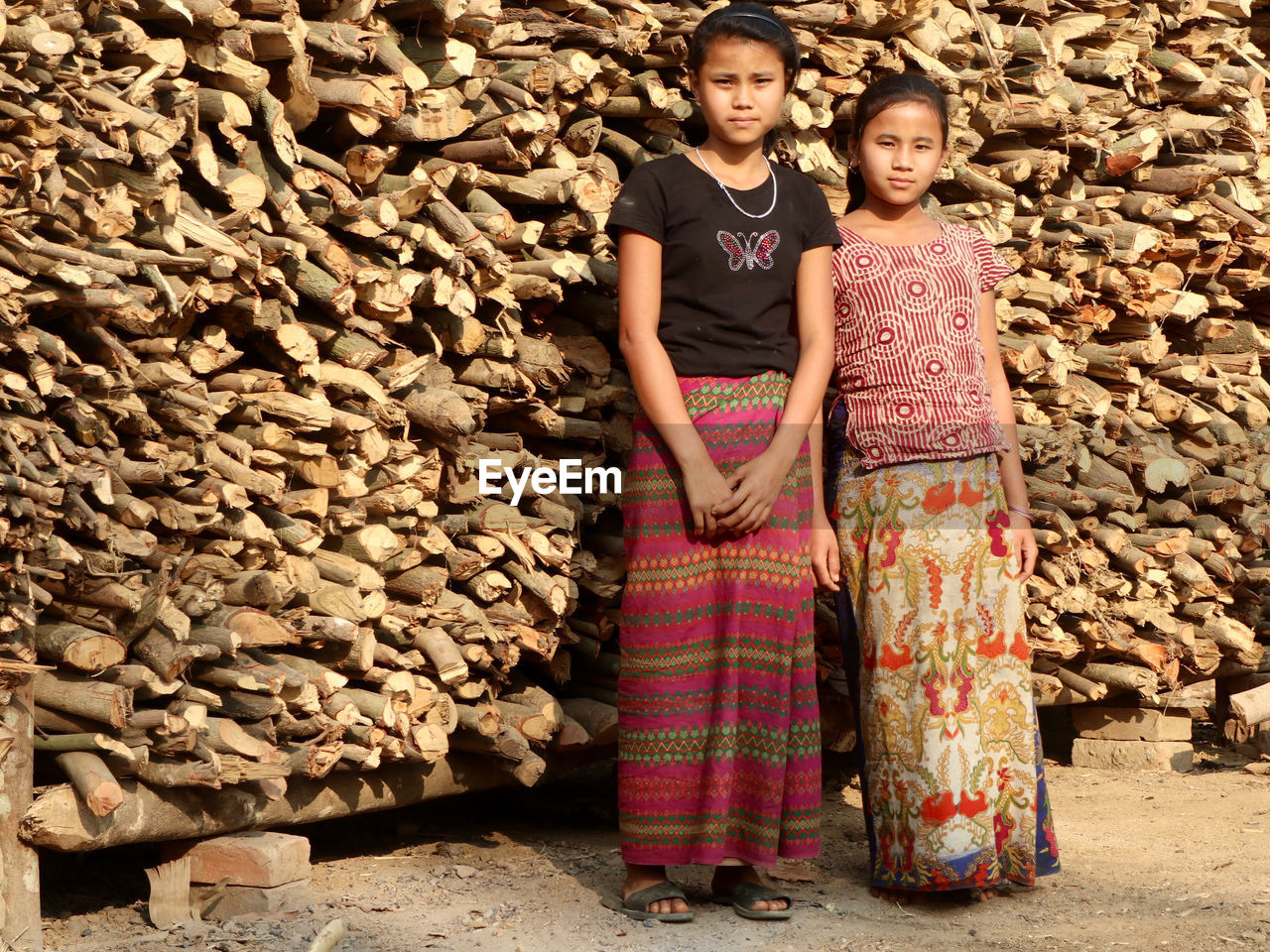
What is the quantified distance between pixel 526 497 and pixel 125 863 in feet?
4.85

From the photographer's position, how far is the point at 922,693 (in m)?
3.57

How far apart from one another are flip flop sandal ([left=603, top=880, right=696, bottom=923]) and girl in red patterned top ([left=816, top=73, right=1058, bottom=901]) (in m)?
0.56

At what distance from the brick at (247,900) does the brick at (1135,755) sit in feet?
11.2

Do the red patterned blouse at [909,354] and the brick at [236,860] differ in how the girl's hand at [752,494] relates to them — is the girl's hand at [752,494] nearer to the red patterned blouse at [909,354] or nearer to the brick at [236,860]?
the red patterned blouse at [909,354]

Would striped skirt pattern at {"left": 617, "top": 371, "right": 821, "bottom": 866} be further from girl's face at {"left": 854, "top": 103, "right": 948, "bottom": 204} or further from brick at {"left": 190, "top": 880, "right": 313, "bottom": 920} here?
brick at {"left": 190, "top": 880, "right": 313, "bottom": 920}

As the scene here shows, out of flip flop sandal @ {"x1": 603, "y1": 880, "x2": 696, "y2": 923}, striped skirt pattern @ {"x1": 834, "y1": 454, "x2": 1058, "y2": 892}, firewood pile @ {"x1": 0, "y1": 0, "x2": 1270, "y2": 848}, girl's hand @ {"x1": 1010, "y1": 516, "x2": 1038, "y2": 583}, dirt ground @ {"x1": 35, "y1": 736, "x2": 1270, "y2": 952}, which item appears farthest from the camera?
girl's hand @ {"x1": 1010, "y1": 516, "x2": 1038, "y2": 583}

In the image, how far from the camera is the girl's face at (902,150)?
363 cm

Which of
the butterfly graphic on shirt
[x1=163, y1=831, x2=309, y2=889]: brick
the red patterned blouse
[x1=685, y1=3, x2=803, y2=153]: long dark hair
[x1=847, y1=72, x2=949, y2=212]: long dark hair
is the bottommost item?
[x1=163, y1=831, x2=309, y2=889]: brick

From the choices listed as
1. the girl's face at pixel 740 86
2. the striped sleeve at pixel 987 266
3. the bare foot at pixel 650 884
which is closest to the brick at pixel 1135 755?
the striped sleeve at pixel 987 266

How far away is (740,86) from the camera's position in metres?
3.42

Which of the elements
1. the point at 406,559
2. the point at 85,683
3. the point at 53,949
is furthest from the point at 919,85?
the point at 53,949

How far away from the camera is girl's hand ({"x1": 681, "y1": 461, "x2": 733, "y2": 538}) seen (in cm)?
335

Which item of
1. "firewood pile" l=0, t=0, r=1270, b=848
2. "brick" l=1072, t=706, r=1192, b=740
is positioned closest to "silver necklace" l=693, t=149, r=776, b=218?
"firewood pile" l=0, t=0, r=1270, b=848

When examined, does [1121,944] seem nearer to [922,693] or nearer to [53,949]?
[922,693]
